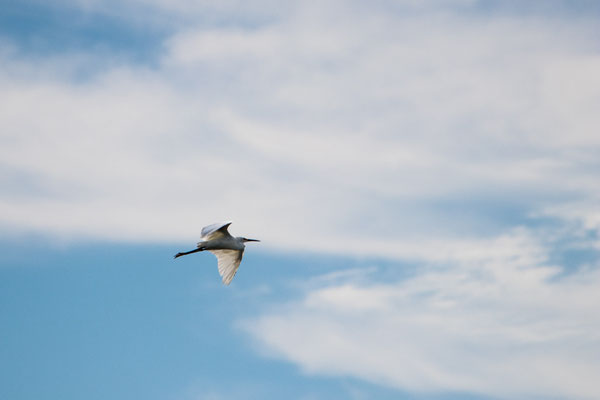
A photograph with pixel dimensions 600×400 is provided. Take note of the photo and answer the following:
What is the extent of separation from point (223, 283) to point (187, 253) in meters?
3.24

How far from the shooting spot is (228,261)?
144 feet

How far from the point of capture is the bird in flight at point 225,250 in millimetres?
41344

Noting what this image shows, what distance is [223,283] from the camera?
4269cm

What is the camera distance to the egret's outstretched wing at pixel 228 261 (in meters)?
43.4

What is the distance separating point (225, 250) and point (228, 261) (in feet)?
2.74

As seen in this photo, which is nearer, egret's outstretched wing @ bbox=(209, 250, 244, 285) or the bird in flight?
the bird in flight

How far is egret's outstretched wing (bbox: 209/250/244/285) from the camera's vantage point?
142 feet

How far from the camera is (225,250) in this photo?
143 feet

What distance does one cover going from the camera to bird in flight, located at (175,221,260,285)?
4134cm

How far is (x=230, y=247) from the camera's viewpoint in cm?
4266

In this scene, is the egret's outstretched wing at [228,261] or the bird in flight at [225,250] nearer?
the bird in flight at [225,250]
